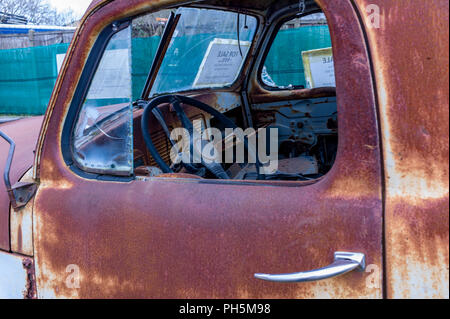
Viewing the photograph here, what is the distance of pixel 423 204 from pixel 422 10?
1.52 feet

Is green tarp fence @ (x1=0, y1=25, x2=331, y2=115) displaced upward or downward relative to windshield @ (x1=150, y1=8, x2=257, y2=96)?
upward

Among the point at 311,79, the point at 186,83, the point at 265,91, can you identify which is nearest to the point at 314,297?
the point at 186,83

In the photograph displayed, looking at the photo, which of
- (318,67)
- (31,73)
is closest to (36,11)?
(31,73)

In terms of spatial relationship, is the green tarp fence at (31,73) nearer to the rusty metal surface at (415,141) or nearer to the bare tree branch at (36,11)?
the rusty metal surface at (415,141)

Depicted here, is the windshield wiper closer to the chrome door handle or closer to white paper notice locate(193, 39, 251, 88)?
white paper notice locate(193, 39, 251, 88)

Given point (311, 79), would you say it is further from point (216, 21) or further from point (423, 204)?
point (423, 204)

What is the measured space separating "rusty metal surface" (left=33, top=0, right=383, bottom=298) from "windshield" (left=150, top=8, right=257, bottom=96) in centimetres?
124

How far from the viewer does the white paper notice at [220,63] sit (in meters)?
2.89

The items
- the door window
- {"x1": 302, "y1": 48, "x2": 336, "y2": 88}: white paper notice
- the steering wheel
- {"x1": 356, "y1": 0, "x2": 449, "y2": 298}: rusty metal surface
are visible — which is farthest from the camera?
the door window

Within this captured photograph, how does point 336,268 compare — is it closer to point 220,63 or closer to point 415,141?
point 415,141

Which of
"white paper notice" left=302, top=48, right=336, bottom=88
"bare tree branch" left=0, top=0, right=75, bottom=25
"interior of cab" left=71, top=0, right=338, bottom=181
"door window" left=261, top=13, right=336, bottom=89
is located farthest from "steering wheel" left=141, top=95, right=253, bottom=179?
"bare tree branch" left=0, top=0, right=75, bottom=25

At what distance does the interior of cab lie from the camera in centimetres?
150

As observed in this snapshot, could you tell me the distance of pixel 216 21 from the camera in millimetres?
2791

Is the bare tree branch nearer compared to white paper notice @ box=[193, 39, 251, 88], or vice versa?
white paper notice @ box=[193, 39, 251, 88]
